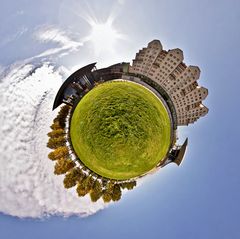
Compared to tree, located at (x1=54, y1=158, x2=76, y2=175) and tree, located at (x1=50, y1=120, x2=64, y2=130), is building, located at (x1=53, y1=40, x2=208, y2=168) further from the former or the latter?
tree, located at (x1=54, y1=158, x2=76, y2=175)

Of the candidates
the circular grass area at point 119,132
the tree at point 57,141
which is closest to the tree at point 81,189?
the circular grass area at point 119,132

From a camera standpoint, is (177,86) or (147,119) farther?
(177,86)

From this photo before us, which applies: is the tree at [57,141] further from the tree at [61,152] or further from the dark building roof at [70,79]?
the dark building roof at [70,79]

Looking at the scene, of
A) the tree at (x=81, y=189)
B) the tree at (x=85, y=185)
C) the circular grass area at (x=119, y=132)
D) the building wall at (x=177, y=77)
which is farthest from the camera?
the building wall at (x=177, y=77)

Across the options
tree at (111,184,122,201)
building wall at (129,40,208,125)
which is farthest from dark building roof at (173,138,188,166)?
tree at (111,184,122,201)

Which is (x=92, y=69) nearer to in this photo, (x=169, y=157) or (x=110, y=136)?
(x=110, y=136)

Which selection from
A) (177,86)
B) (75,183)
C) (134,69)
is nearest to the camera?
(75,183)

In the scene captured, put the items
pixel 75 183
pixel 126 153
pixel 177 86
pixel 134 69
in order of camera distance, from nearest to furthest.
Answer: pixel 126 153 < pixel 75 183 < pixel 134 69 < pixel 177 86

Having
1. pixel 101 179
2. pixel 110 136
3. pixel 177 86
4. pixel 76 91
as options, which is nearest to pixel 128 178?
pixel 101 179

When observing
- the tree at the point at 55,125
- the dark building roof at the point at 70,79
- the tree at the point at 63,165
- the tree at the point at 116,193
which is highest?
the dark building roof at the point at 70,79
